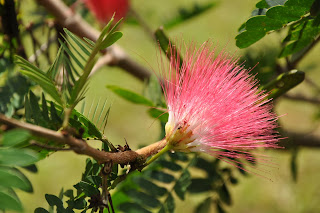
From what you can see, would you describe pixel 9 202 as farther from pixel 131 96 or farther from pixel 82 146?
pixel 131 96

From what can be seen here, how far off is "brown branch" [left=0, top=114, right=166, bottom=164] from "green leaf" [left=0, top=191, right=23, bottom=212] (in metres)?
0.08

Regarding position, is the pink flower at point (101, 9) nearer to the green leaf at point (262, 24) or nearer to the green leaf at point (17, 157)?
the green leaf at point (262, 24)

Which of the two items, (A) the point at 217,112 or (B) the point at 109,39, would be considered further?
(A) the point at 217,112

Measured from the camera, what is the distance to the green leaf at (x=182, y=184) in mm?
913

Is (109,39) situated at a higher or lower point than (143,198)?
higher

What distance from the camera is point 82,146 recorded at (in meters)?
0.52

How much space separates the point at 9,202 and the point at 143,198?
490mm

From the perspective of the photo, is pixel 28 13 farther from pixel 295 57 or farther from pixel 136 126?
pixel 136 126

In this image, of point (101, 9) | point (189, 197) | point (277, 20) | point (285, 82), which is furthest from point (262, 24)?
point (189, 197)

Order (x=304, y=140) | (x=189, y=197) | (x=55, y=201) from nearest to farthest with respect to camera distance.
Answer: (x=55, y=201)
(x=304, y=140)
(x=189, y=197)

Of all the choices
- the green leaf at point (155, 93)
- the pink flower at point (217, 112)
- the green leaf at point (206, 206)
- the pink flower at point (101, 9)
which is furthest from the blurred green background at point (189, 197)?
the pink flower at point (217, 112)

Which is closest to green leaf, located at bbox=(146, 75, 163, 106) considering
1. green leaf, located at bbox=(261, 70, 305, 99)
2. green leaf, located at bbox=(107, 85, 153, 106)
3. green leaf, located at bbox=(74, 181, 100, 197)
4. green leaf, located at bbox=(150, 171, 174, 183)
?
green leaf, located at bbox=(107, 85, 153, 106)

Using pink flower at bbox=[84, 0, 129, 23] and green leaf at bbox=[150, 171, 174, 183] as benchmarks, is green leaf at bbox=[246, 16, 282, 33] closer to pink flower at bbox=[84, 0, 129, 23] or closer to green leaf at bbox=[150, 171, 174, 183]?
green leaf at bbox=[150, 171, 174, 183]

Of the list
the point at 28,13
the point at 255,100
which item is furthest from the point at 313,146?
the point at 28,13
